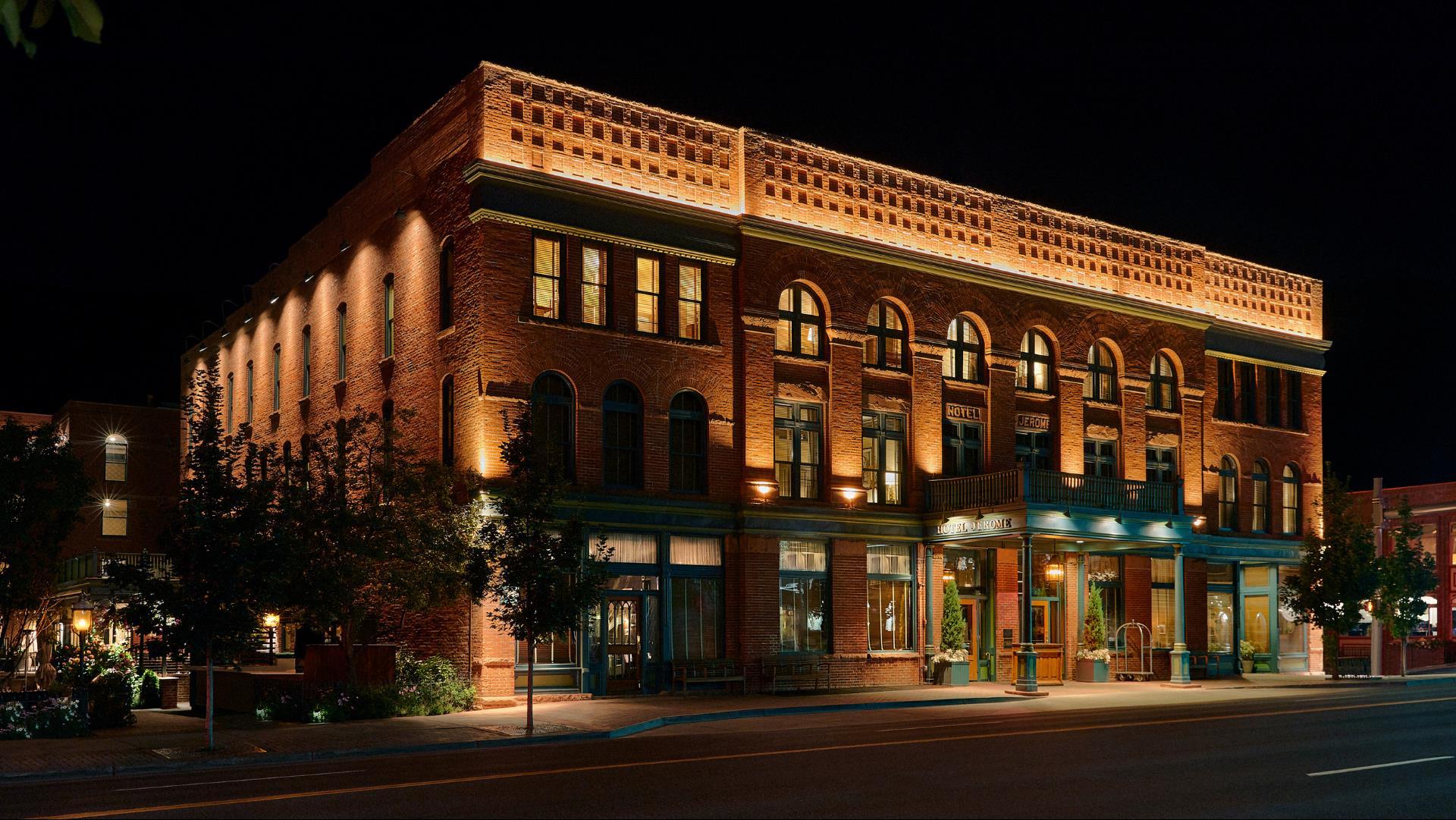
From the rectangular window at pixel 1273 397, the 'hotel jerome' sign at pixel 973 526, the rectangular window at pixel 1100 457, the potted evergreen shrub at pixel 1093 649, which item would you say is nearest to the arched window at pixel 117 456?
the 'hotel jerome' sign at pixel 973 526

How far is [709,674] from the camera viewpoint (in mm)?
31891

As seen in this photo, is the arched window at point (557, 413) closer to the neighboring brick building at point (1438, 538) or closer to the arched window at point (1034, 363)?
the arched window at point (1034, 363)

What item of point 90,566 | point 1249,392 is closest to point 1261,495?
point 1249,392

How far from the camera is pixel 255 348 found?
45406 mm

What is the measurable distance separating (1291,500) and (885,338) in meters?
18.7

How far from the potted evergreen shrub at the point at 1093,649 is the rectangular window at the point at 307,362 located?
2318 cm

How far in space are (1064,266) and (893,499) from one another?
31.3 feet

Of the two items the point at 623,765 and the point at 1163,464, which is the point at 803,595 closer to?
the point at 1163,464

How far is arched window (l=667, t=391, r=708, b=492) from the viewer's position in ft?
107

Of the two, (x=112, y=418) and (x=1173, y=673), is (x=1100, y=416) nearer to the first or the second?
(x=1173, y=673)

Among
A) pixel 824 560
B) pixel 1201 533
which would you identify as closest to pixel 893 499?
pixel 824 560

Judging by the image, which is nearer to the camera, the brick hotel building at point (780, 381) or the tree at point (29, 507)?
the tree at point (29, 507)

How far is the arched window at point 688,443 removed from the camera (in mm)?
32500

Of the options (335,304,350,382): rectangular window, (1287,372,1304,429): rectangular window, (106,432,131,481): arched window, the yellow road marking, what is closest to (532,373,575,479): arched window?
(335,304,350,382): rectangular window
